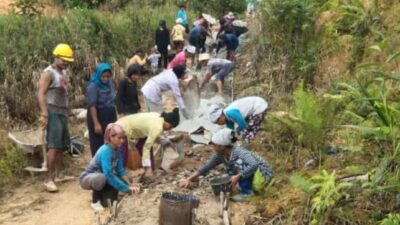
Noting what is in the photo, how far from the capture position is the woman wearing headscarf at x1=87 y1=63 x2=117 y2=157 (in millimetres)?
6707

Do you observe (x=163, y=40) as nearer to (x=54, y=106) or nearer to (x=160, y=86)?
(x=160, y=86)

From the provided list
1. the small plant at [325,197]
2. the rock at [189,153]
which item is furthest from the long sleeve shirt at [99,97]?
the small plant at [325,197]

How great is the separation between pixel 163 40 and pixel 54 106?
633cm

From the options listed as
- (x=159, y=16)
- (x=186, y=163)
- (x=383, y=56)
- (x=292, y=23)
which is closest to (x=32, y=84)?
(x=186, y=163)

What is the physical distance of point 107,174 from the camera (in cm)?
579

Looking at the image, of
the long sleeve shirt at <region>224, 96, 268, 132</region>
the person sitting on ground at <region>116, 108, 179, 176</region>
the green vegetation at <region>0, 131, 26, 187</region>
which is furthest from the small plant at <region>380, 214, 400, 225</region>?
the green vegetation at <region>0, 131, 26, 187</region>

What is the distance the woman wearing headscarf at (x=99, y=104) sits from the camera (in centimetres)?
671

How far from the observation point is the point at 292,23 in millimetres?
10344

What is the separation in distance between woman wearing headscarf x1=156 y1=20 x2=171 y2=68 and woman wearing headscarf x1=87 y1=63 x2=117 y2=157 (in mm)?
5839

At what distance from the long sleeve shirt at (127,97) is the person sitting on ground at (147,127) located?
23.1 inches

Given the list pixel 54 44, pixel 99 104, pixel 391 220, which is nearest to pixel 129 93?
pixel 99 104

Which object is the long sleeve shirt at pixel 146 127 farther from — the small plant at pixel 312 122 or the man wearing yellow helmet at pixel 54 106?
the small plant at pixel 312 122

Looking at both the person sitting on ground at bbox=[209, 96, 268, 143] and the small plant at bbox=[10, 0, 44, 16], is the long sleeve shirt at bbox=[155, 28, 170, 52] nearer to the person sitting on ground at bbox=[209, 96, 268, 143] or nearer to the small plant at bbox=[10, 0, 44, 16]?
the small plant at bbox=[10, 0, 44, 16]

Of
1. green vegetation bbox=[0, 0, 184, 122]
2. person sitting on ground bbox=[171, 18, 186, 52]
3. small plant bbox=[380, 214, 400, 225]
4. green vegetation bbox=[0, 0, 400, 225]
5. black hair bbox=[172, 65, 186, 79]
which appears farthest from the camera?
person sitting on ground bbox=[171, 18, 186, 52]
